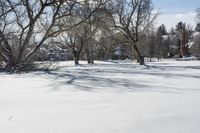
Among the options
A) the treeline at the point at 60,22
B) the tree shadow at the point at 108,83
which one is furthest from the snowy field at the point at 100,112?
the treeline at the point at 60,22

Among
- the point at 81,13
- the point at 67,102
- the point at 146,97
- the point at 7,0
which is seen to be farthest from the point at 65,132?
the point at 81,13

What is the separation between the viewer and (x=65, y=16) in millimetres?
28109

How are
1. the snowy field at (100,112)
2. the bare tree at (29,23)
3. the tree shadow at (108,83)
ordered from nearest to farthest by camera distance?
the snowy field at (100,112) → the tree shadow at (108,83) → the bare tree at (29,23)

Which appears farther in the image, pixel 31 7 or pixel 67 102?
pixel 31 7

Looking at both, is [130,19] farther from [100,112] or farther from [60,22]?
[100,112]

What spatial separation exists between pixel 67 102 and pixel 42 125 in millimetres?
2297

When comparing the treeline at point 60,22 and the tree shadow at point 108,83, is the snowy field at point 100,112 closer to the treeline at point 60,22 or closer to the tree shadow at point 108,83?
the tree shadow at point 108,83

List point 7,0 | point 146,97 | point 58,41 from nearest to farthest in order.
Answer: point 146,97 → point 7,0 → point 58,41

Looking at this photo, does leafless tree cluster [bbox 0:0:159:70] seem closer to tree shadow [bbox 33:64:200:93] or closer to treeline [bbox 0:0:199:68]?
treeline [bbox 0:0:199:68]

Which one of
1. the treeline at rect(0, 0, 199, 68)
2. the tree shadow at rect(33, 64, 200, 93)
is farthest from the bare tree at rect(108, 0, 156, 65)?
the tree shadow at rect(33, 64, 200, 93)

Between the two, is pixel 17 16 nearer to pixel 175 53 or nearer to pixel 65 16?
pixel 65 16

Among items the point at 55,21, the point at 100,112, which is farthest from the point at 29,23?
the point at 100,112

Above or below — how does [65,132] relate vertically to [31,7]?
below

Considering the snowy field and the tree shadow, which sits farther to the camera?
the tree shadow
